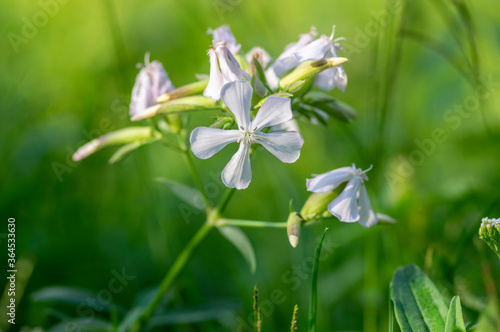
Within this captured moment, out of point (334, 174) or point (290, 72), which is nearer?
point (334, 174)

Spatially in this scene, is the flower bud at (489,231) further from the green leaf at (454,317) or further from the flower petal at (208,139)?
the flower petal at (208,139)

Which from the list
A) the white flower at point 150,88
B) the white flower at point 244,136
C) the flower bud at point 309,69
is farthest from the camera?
the white flower at point 150,88

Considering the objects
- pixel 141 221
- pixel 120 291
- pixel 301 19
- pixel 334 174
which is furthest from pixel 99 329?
pixel 301 19

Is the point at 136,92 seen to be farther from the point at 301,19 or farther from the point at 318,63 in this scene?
the point at 301,19

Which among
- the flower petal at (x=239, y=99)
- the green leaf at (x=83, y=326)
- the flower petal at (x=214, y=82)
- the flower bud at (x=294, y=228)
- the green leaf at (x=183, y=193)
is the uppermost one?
the flower petal at (x=214, y=82)

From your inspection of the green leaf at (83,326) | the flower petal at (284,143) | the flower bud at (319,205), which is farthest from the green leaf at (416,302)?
the green leaf at (83,326)

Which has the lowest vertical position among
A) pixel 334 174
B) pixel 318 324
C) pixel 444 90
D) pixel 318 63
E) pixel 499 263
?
pixel 318 324
